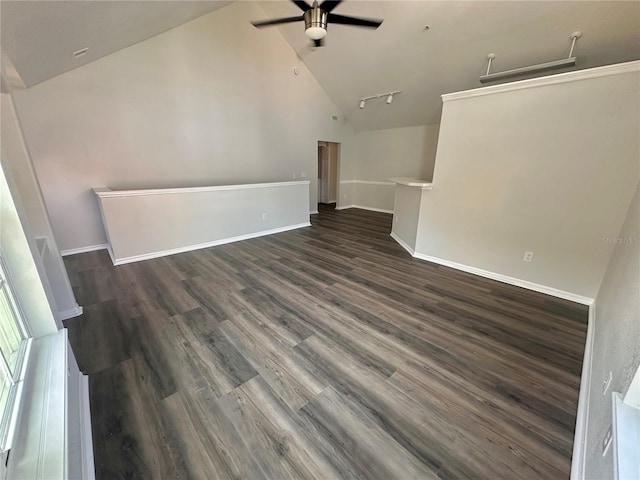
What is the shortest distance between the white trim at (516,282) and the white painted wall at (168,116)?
428cm

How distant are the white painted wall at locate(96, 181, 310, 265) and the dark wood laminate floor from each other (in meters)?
0.62

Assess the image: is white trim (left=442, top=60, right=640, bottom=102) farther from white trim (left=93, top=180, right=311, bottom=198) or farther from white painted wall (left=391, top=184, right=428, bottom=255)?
white trim (left=93, top=180, right=311, bottom=198)

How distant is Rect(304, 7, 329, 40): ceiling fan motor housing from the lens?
2775 millimetres

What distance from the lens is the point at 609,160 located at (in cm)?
246

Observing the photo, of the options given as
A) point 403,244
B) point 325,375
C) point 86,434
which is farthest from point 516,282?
point 86,434

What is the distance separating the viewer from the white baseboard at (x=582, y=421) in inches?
48.1

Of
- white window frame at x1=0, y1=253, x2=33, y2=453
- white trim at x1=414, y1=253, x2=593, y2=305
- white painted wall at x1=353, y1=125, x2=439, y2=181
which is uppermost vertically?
white painted wall at x1=353, y1=125, x2=439, y2=181

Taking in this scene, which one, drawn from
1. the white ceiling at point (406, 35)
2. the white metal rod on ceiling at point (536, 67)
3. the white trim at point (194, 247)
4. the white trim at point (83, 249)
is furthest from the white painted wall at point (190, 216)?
the white metal rod on ceiling at point (536, 67)

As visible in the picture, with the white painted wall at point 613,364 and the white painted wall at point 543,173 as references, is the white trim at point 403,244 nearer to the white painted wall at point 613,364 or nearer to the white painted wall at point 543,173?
the white painted wall at point 543,173

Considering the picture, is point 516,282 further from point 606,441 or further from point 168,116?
point 168,116

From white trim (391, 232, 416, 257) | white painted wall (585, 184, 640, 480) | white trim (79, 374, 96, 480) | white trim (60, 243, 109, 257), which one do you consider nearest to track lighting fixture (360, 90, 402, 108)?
white trim (391, 232, 416, 257)

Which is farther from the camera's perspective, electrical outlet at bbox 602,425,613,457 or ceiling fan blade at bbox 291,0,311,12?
ceiling fan blade at bbox 291,0,311,12

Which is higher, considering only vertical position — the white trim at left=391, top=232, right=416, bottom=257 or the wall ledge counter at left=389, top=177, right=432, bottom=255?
the wall ledge counter at left=389, top=177, right=432, bottom=255

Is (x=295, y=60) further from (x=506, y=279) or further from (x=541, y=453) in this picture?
(x=541, y=453)
